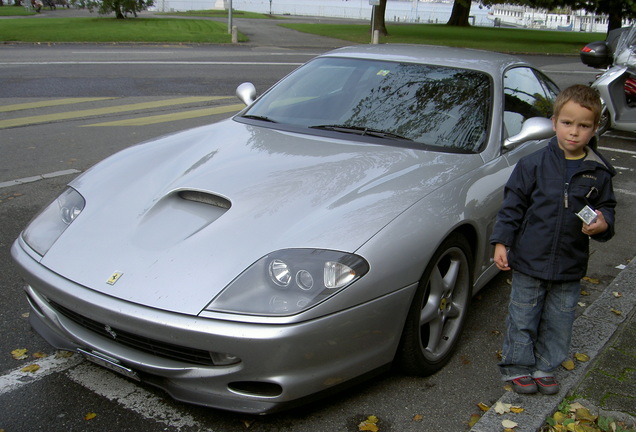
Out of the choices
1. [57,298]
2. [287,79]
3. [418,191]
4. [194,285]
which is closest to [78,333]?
[57,298]

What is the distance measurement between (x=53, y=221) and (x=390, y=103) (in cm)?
208

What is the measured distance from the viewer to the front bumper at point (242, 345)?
8.21 feet

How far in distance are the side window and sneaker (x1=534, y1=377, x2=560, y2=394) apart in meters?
1.58

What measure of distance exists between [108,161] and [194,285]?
4.85ft

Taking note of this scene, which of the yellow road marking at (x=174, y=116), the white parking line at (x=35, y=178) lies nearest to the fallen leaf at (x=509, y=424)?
the white parking line at (x=35, y=178)

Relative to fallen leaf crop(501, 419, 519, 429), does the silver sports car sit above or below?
above

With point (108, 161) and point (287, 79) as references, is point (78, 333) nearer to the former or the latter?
point (108, 161)

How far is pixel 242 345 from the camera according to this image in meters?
2.48

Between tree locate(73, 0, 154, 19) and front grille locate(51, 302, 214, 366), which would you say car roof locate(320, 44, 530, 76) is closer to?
front grille locate(51, 302, 214, 366)

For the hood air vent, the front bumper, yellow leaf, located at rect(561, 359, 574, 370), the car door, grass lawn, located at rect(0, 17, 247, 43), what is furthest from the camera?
grass lawn, located at rect(0, 17, 247, 43)

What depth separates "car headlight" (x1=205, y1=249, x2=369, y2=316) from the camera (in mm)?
2547

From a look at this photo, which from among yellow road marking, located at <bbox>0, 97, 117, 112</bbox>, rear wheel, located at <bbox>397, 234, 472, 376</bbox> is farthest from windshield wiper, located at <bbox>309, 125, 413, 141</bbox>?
yellow road marking, located at <bbox>0, 97, 117, 112</bbox>

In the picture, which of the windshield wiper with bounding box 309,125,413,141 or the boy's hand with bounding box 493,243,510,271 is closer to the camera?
the boy's hand with bounding box 493,243,510,271

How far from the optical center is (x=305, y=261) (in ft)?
8.73
